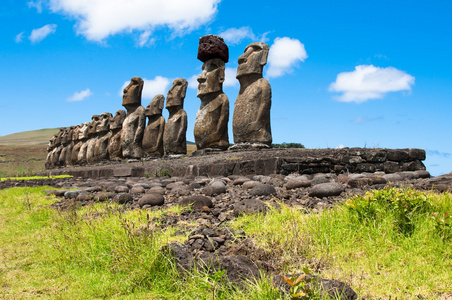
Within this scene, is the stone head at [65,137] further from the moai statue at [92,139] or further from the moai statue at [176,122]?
the moai statue at [176,122]

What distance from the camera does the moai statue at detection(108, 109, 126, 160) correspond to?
57.7 ft

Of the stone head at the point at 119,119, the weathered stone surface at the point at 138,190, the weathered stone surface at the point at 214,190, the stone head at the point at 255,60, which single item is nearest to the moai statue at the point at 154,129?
the stone head at the point at 119,119

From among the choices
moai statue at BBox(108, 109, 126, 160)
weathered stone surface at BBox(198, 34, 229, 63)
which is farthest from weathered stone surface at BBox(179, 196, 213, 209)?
moai statue at BBox(108, 109, 126, 160)

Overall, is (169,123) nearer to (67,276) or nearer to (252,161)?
(252,161)

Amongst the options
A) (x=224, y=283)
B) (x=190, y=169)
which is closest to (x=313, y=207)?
(x=224, y=283)

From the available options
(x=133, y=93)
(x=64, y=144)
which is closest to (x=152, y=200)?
(x=133, y=93)

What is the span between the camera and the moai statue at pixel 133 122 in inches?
628

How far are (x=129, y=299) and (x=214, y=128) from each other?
8874 mm

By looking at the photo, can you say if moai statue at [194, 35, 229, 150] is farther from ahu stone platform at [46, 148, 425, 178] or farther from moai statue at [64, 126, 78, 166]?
moai statue at [64, 126, 78, 166]

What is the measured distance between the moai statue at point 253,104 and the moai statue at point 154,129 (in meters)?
5.23

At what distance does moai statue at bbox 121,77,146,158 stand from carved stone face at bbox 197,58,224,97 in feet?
17.6

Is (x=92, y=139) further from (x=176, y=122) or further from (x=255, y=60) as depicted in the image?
(x=255, y=60)

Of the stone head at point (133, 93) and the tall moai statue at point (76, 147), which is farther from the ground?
the stone head at point (133, 93)

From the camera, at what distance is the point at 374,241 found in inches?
120
